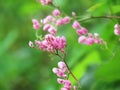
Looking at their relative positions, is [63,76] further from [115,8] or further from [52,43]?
[115,8]

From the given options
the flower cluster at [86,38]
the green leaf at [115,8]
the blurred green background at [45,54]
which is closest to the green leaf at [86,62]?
the blurred green background at [45,54]

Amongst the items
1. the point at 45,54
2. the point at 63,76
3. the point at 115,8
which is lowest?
the point at 63,76

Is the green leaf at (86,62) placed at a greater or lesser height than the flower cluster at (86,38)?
greater

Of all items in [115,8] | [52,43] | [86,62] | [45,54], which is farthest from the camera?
[45,54]

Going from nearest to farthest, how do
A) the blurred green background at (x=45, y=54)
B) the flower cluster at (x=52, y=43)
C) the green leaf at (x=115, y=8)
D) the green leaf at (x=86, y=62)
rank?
the flower cluster at (x=52, y=43)
the green leaf at (x=115, y=8)
the blurred green background at (x=45, y=54)
the green leaf at (x=86, y=62)

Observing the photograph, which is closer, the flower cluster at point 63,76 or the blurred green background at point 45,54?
the flower cluster at point 63,76

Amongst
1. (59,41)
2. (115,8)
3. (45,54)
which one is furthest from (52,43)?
(45,54)

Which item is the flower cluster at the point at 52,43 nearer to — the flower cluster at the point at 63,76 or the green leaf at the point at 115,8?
the flower cluster at the point at 63,76

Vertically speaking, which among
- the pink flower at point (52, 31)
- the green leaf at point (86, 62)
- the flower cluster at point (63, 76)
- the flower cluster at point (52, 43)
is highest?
the green leaf at point (86, 62)

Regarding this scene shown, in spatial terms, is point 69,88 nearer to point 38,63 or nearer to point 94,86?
point 94,86
